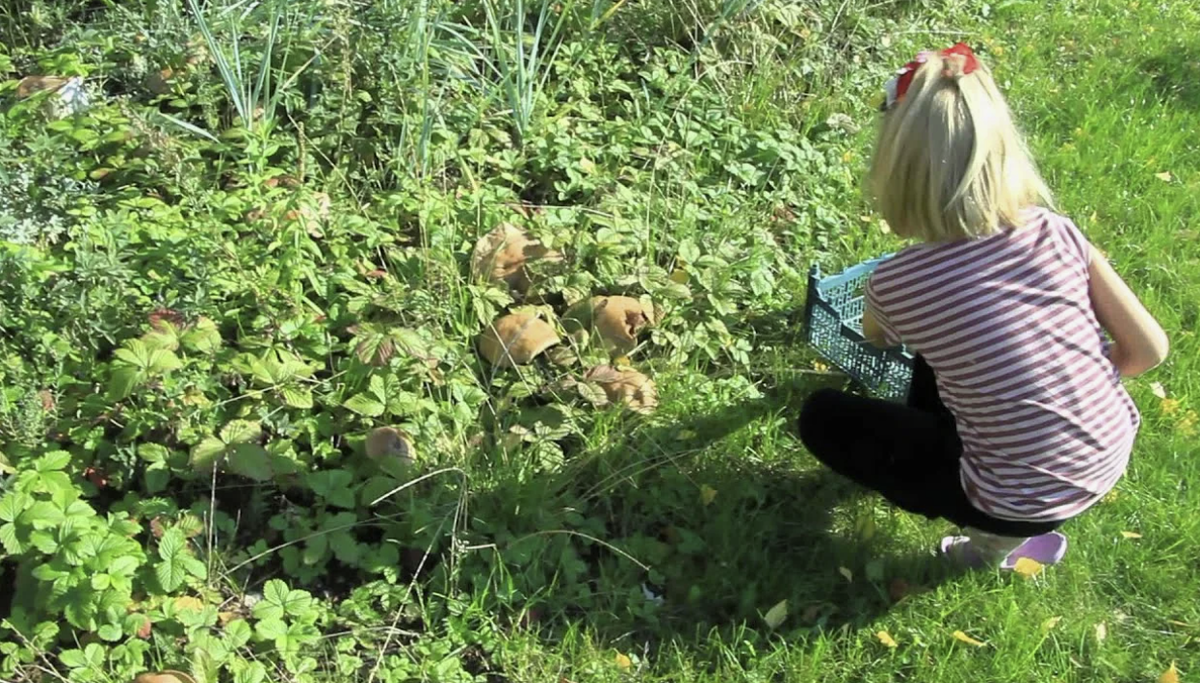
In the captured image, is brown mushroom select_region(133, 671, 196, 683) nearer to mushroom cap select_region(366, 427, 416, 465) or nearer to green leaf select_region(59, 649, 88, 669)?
green leaf select_region(59, 649, 88, 669)

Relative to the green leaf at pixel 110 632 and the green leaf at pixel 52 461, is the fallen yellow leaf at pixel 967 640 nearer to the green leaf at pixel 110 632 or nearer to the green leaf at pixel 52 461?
the green leaf at pixel 110 632

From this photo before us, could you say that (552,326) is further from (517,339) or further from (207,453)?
(207,453)

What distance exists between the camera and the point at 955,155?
1985 mm

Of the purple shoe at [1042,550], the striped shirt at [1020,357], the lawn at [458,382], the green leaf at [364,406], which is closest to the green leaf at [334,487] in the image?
the lawn at [458,382]

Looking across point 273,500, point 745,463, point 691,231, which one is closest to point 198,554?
point 273,500

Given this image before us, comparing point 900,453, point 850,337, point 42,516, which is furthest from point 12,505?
point 850,337

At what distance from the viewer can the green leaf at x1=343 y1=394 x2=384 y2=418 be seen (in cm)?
249

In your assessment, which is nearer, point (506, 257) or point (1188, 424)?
point (1188, 424)

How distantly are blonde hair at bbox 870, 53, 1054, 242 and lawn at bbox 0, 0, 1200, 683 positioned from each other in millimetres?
852

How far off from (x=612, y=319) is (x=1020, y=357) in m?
1.05

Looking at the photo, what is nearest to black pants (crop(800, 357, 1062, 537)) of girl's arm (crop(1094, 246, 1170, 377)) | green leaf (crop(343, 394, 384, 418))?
girl's arm (crop(1094, 246, 1170, 377))

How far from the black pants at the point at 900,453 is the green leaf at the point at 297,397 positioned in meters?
1.14

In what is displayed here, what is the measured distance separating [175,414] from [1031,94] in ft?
10.5

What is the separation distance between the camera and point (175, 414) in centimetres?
247
